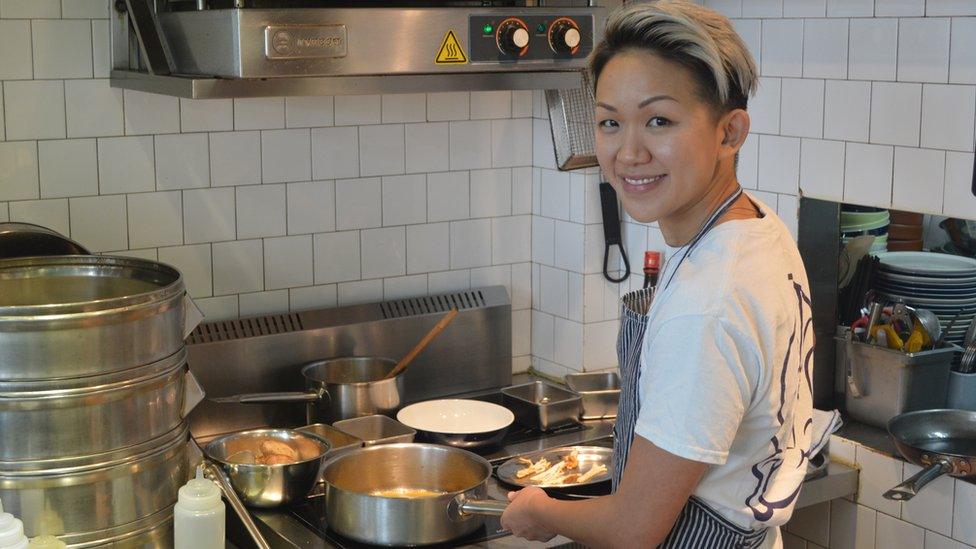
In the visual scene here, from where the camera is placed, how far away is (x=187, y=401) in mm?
2037

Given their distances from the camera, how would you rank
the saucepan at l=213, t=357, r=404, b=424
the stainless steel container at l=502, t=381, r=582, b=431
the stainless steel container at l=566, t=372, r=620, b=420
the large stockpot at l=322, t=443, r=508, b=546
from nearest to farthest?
the large stockpot at l=322, t=443, r=508, b=546 → the saucepan at l=213, t=357, r=404, b=424 → the stainless steel container at l=502, t=381, r=582, b=431 → the stainless steel container at l=566, t=372, r=620, b=420

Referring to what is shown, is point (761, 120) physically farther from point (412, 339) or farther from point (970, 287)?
point (412, 339)

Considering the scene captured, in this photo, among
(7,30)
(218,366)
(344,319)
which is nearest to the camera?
(7,30)

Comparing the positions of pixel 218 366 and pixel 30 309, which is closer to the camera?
pixel 30 309

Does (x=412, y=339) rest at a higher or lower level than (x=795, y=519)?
higher

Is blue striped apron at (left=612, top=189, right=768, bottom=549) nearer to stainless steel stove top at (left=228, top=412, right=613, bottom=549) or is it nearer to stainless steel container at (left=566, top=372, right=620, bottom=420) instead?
stainless steel stove top at (left=228, top=412, right=613, bottom=549)

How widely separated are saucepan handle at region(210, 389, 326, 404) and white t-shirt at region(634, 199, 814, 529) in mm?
1272

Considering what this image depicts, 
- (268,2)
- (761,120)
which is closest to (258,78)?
(268,2)

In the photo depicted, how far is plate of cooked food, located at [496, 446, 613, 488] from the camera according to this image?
2.31 meters

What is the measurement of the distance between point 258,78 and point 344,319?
0.87 m

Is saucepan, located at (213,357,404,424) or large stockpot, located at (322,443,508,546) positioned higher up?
saucepan, located at (213,357,404,424)

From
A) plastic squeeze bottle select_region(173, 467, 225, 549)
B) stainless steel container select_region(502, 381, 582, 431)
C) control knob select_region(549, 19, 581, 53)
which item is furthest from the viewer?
stainless steel container select_region(502, 381, 582, 431)

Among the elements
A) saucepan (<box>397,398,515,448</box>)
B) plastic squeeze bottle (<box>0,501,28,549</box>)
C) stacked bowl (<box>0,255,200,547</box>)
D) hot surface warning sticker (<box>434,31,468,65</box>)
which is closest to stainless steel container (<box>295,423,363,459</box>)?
saucepan (<box>397,398,515,448</box>)

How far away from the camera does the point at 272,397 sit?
8.27 ft
